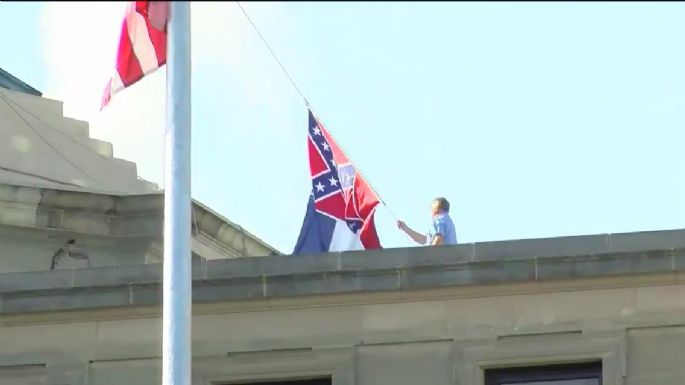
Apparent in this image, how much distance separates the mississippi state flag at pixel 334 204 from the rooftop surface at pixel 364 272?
12.1 ft

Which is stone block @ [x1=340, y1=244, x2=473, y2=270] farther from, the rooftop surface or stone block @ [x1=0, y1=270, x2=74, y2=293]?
stone block @ [x1=0, y1=270, x2=74, y2=293]

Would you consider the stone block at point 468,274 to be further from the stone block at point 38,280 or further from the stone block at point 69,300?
the stone block at point 38,280

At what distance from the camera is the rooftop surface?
35.0m

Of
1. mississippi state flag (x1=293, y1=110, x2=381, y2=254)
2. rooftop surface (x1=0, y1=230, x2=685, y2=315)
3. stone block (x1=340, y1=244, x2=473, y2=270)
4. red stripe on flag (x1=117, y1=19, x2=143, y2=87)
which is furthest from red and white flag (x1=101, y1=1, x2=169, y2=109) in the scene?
mississippi state flag (x1=293, y1=110, x2=381, y2=254)

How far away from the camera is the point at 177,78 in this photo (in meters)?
32.6

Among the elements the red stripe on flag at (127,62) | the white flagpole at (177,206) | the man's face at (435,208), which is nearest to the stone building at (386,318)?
the man's face at (435,208)

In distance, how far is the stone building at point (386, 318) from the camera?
35000 mm

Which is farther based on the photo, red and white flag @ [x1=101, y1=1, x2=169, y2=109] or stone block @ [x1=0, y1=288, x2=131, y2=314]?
stone block @ [x1=0, y1=288, x2=131, y2=314]

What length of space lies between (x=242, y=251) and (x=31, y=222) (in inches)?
171

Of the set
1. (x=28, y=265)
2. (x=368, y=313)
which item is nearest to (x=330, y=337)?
(x=368, y=313)

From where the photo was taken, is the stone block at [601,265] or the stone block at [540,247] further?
the stone block at [540,247]

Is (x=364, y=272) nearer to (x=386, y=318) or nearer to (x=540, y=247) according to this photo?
(x=386, y=318)

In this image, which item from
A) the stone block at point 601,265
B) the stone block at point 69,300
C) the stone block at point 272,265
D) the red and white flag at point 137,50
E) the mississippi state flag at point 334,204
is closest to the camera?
the red and white flag at point 137,50

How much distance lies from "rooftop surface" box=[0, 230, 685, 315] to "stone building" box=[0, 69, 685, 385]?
16 mm
